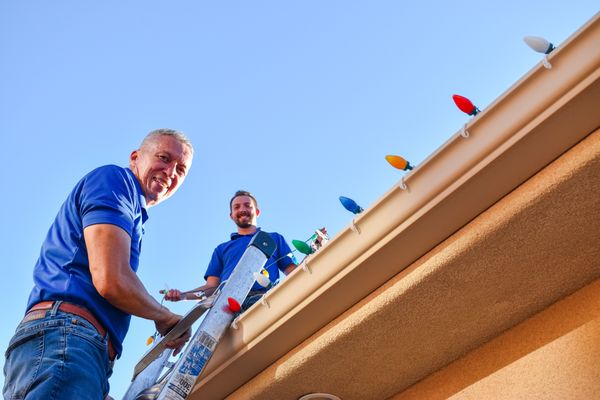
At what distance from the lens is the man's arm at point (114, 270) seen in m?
2.33

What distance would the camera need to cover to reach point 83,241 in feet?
8.34

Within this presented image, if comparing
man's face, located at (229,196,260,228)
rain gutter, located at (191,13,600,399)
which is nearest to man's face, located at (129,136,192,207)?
rain gutter, located at (191,13,600,399)

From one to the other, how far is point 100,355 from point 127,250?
1.26ft

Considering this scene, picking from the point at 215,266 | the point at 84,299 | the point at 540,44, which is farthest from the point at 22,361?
the point at 215,266

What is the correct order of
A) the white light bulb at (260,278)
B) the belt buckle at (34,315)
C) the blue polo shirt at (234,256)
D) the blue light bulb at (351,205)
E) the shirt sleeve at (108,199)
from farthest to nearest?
1. the blue polo shirt at (234,256)
2. the white light bulb at (260,278)
3. the blue light bulb at (351,205)
4. the shirt sleeve at (108,199)
5. the belt buckle at (34,315)

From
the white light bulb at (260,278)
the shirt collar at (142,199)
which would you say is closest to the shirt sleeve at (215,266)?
the white light bulb at (260,278)

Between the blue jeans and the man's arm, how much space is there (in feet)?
0.47

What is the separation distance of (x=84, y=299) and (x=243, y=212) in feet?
10.9

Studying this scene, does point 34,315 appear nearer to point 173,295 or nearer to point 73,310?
point 73,310

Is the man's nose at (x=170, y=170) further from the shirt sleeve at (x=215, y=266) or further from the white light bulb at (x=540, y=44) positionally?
the shirt sleeve at (x=215, y=266)

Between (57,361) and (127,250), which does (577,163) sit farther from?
(57,361)

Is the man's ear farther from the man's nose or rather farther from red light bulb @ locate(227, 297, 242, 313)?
red light bulb @ locate(227, 297, 242, 313)

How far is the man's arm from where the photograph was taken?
233cm

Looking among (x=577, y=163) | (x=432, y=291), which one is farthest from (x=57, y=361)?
(x=577, y=163)
